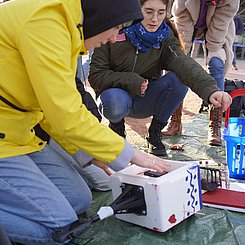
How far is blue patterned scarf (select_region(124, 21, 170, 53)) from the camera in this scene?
2.12m

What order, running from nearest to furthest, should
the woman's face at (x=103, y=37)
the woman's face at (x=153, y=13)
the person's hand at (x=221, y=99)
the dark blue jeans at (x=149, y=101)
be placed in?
the woman's face at (x=103, y=37) → the person's hand at (x=221, y=99) → the woman's face at (x=153, y=13) → the dark blue jeans at (x=149, y=101)

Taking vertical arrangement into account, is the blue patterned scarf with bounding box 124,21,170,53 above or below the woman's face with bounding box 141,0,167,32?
below

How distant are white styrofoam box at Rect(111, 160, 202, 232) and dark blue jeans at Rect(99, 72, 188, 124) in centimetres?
72

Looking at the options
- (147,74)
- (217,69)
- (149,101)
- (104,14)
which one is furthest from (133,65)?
(104,14)

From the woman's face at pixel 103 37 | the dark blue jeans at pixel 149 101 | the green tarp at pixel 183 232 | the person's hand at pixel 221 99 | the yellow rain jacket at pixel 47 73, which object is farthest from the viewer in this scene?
the dark blue jeans at pixel 149 101

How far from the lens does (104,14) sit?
1214 millimetres

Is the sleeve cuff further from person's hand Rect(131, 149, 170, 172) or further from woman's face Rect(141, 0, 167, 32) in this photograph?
woman's face Rect(141, 0, 167, 32)

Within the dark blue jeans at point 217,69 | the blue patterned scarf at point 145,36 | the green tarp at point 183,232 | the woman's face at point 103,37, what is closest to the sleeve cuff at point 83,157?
the green tarp at point 183,232

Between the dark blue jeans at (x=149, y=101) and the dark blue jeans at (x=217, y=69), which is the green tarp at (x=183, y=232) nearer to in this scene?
the dark blue jeans at (x=149, y=101)

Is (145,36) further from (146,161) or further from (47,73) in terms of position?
(47,73)

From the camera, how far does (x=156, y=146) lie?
2.37 metres

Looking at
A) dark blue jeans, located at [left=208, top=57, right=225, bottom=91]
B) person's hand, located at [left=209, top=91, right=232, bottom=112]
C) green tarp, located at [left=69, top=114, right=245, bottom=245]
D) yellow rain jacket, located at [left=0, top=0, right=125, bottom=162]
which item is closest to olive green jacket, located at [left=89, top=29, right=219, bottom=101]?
person's hand, located at [left=209, top=91, right=232, bottom=112]

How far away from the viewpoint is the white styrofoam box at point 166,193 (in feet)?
4.40

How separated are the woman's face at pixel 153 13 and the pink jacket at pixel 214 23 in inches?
24.6
